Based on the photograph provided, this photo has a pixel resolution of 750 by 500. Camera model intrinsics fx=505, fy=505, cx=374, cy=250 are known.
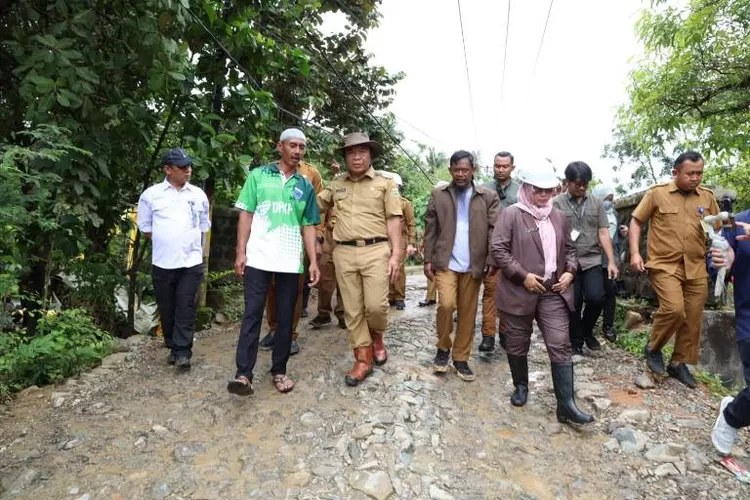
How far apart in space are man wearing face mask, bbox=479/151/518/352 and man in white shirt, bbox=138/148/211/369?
2.88 m

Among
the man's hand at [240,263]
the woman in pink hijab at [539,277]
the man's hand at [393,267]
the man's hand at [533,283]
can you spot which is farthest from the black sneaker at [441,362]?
the man's hand at [240,263]

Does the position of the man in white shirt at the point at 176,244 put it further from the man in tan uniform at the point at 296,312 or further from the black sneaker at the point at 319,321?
the black sneaker at the point at 319,321

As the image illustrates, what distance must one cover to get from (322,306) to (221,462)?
10.3 ft

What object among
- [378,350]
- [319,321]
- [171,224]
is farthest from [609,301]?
[171,224]

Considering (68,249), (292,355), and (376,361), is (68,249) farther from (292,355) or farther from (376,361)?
(376,361)

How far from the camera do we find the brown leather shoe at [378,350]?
4570mm

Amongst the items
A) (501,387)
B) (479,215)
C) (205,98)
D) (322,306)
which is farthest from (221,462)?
(205,98)

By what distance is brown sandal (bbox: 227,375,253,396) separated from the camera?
12.0ft

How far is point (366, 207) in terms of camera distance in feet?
13.6

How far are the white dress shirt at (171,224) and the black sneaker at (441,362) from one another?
2.30 meters

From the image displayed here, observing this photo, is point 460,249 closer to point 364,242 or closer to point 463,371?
point 364,242

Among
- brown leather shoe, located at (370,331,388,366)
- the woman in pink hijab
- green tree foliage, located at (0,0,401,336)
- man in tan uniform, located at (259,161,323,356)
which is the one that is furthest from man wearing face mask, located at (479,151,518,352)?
green tree foliage, located at (0,0,401,336)

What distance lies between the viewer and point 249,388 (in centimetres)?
372

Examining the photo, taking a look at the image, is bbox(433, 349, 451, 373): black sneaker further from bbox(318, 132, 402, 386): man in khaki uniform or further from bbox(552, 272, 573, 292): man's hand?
bbox(552, 272, 573, 292): man's hand
